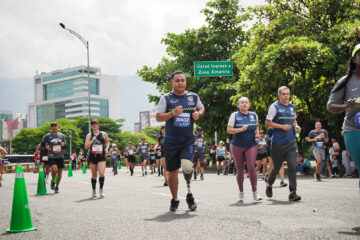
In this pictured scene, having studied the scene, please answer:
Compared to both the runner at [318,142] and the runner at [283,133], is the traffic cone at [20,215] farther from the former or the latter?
the runner at [318,142]

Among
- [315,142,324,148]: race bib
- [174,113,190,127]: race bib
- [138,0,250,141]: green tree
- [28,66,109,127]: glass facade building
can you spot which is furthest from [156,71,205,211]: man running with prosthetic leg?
[28,66,109,127]: glass facade building

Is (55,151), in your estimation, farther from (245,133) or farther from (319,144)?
(319,144)

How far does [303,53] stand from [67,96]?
178 m

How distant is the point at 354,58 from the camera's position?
427 centimetres

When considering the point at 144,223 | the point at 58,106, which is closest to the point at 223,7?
the point at 144,223

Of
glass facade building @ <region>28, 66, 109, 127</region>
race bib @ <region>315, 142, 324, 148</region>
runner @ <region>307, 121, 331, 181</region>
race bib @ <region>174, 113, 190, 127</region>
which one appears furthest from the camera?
glass facade building @ <region>28, 66, 109, 127</region>

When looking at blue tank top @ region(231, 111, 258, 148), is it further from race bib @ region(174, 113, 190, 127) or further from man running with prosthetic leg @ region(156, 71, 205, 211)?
race bib @ region(174, 113, 190, 127)

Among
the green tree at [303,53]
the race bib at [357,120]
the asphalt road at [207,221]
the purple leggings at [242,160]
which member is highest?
the green tree at [303,53]

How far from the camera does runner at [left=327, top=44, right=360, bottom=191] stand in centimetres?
419

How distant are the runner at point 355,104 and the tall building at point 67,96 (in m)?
177

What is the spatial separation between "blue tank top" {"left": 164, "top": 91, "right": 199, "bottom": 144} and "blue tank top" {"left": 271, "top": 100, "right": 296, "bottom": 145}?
1.93m


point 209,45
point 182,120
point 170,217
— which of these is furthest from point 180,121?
point 209,45

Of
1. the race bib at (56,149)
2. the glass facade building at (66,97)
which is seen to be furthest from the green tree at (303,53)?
the glass facade building at (66,97)

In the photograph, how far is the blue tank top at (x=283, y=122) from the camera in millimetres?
7477
